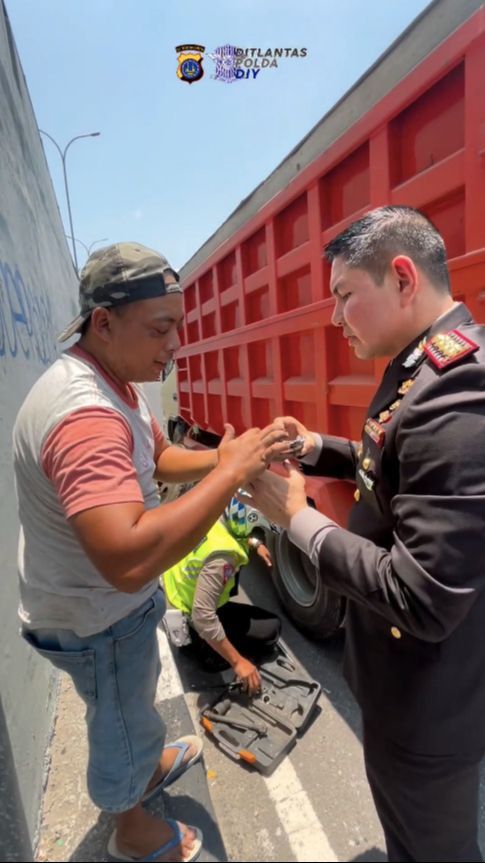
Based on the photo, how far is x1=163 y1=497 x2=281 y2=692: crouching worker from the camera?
8.55 ft

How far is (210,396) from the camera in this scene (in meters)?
4.91

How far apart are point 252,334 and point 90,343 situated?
7.67ft

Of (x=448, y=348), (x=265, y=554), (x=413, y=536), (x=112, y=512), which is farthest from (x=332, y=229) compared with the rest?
(x=265, y=554)

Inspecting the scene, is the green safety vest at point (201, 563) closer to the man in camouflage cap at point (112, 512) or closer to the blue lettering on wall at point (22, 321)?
the man in camouflage cap at point (112, 512)

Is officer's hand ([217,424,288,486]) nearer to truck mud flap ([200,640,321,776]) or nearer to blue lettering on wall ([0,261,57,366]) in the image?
blue lettering on wall ([0,261,57,366])

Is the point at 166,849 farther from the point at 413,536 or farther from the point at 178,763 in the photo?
the point at 178,763

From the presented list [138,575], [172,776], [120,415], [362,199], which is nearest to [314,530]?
[138,575]

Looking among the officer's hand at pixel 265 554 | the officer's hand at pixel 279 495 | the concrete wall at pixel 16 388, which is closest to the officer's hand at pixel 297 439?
the officer's hand at pixel 279 495

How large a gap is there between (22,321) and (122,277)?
1.69m

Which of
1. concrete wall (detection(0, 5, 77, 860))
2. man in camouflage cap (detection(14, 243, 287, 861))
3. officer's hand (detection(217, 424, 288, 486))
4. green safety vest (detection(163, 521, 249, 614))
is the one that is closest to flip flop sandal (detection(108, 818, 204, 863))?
man in camouflage cap (detection(14, 243, 287, 861))

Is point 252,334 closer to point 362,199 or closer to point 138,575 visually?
point 362,199

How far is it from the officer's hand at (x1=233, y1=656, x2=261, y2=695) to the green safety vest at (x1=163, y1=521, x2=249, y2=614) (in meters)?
0.38

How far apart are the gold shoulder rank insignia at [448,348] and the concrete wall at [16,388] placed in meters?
1.18

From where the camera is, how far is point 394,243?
118cm
